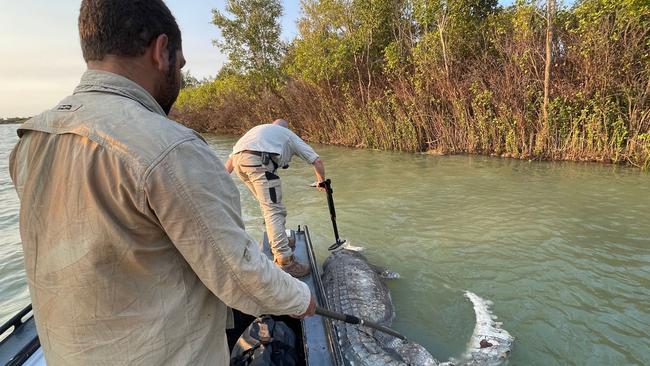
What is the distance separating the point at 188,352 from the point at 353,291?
2.78m

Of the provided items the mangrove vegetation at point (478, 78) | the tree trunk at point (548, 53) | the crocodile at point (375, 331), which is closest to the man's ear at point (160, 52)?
the crocodile at point (375, 331)

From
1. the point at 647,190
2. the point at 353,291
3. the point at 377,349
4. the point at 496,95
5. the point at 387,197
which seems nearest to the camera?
the point at 377,349

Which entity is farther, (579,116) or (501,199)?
(579,116)

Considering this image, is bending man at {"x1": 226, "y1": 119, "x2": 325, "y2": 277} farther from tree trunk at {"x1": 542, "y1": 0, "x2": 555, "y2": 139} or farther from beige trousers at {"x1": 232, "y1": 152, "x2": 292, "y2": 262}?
tree trunk at {"x1": 542, "y1": 0, "x2": 555, "y2": 139}

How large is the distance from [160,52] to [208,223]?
1.79 feet

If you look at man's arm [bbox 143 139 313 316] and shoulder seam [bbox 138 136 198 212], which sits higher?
shoulder seam [bbox 138 136 198 212]

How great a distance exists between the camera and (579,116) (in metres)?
10.8

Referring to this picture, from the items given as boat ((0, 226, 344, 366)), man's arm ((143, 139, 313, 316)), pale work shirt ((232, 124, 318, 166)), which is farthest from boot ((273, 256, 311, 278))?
man's arm ((143, 139, 313, 316))

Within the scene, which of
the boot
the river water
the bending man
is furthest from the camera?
the bending man

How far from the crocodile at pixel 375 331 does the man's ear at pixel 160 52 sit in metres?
2.57

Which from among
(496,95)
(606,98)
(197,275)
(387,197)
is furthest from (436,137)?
(197,275)

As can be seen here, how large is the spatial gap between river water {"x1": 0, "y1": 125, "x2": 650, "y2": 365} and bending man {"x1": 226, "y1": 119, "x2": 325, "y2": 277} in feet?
4.92

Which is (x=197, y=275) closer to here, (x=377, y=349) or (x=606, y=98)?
(x=377, y=349)

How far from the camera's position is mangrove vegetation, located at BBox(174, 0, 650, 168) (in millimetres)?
10094
